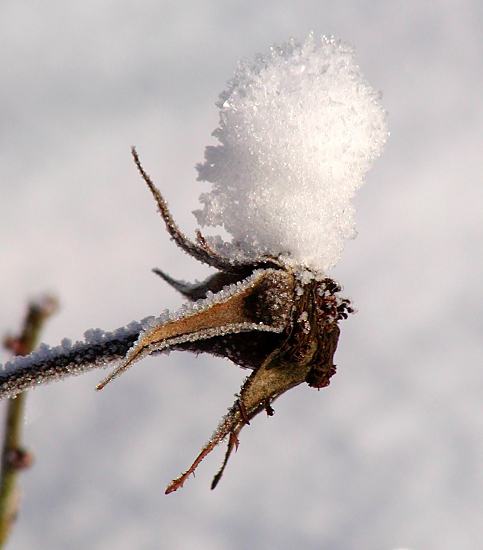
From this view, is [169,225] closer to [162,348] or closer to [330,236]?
[162,348]

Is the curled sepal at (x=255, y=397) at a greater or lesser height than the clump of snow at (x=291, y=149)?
lesser

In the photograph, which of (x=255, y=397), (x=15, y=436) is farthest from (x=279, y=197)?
(x=15, y=436)

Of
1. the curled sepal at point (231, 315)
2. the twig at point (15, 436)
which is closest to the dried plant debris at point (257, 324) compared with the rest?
the curled sepal at point (231, 315)

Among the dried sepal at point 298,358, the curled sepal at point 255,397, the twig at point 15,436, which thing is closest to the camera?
the curled sepal at point 255,397

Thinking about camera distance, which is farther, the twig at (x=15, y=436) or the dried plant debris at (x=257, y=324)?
the twig at (x=15, y=436)

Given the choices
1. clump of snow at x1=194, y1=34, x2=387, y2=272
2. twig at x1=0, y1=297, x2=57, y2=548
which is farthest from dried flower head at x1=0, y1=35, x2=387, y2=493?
twig at x1=0, y1=297, x2=57, y2=548

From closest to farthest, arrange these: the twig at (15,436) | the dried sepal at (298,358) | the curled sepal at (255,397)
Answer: the curled sepal at (255,397)
the dried sepal at (298,358)
the twig at (15,436)

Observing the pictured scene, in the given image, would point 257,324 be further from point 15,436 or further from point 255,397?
point 15,436

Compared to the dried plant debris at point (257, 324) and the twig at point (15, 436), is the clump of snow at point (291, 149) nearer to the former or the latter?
the dried plant debris at point (257, 324)
